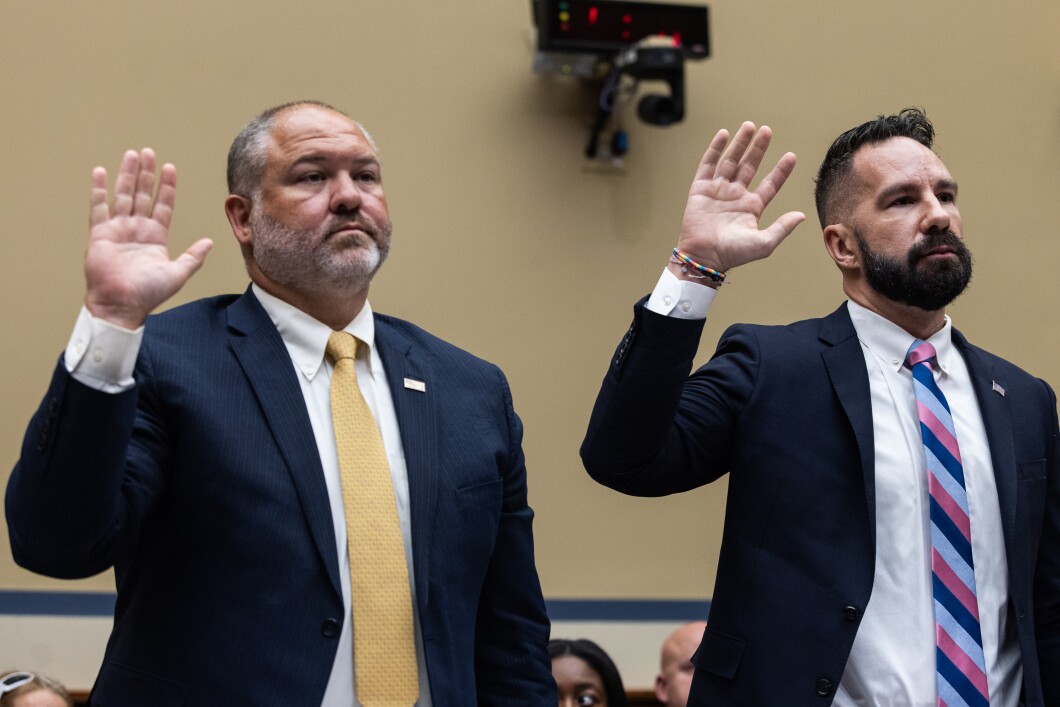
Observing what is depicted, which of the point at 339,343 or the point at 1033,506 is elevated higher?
the point at 339,343

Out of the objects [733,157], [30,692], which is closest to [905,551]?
[733,157]

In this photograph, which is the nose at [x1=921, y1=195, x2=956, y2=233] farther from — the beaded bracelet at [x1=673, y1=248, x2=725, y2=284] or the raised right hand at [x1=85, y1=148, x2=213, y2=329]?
the raised right hand at [x1=85, y1=148, x2=213, y2=329]

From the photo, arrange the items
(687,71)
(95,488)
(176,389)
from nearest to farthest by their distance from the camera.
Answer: (95,488) → (176,389) → (687,71)

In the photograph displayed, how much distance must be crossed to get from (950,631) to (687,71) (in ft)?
9.27

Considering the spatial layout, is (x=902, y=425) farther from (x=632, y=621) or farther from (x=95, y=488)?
(x=632, y=621)

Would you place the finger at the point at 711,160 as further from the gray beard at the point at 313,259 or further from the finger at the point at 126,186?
the finger at the point at 126,186

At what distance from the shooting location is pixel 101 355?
1.59 metres

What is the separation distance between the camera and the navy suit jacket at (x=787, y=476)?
195cm

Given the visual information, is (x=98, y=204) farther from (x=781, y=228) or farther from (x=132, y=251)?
(x=781, y=228)

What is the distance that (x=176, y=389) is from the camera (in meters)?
1.82

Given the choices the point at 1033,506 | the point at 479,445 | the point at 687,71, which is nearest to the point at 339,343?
the point at 479,445

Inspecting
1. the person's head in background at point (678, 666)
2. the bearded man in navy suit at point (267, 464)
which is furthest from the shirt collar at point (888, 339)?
the person's head in background at point (678, 666)

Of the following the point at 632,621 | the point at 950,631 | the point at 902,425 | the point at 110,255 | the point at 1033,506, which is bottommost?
the point at 632,621

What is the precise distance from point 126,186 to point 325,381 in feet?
1.45
